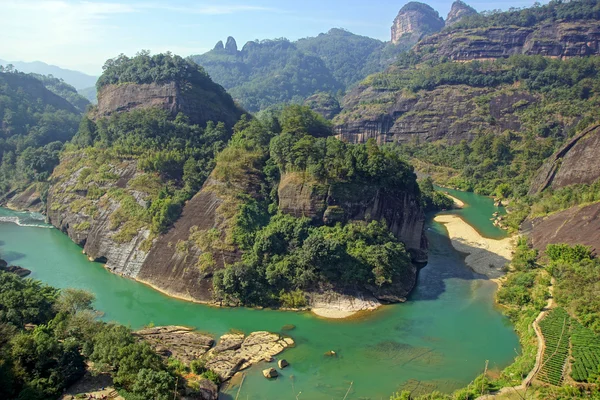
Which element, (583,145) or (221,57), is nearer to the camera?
(583,145)

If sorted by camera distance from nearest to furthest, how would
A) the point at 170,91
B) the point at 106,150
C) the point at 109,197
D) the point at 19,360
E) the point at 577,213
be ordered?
1. the point at 19,360
2. the point at 577,213
3. the point at 109,197
4. the point at 106,150
5. the point at 170,91

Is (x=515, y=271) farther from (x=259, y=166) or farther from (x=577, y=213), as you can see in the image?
(x=259, y=166)

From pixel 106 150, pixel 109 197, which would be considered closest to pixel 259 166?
pixel 109 197

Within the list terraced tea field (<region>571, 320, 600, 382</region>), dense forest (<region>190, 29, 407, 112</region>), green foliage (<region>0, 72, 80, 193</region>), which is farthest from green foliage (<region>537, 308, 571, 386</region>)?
dense forest (<region>190, 29, 407, 112</region>)

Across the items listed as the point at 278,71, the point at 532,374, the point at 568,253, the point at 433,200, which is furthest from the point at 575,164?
the point at 278,71

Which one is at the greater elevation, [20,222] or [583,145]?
[583,145]
